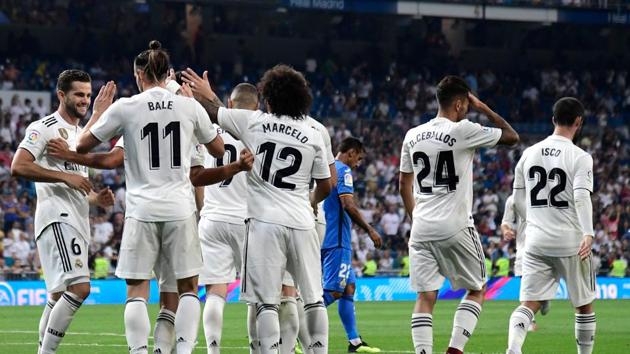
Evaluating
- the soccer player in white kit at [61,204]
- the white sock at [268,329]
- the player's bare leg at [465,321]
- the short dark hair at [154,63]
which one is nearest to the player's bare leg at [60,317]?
the soccer player in white kit at [61,204]

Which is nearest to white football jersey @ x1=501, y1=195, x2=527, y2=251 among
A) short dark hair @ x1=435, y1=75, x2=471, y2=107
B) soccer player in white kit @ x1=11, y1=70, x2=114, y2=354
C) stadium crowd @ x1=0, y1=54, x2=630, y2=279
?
short dark hair @ x1=435, y1=75, x2=471, y2=107

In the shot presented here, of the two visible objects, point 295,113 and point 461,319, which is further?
point 461,319

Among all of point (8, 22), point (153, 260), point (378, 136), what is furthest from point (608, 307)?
point (8, 22)

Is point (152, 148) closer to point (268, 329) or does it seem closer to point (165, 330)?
point (165, 330)

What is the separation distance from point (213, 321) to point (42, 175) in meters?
A: 2.16

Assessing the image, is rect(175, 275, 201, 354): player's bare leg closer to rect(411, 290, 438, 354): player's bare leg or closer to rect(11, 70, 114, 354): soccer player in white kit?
rect(11, 70, 114, 354): soccer player in white kit

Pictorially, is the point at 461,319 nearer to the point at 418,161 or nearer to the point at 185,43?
the point at 418,161

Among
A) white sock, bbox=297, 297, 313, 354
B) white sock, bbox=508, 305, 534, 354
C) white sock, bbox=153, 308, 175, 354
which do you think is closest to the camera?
white sock, bbox=153, 308, 175, 354

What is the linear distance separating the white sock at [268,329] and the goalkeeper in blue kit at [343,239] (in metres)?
4.04

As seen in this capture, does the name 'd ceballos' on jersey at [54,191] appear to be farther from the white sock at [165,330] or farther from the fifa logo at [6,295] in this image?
the fifa logo at [6,295]

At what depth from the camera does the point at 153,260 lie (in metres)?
9.65

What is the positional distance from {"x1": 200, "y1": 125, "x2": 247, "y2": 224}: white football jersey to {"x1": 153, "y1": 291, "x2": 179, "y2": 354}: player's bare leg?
1.88 m

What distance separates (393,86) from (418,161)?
3172cm

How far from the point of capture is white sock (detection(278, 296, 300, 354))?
1059cm
